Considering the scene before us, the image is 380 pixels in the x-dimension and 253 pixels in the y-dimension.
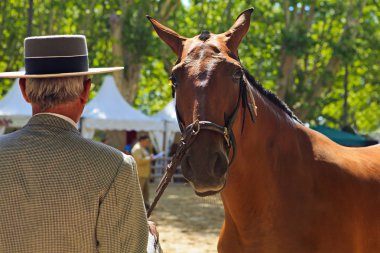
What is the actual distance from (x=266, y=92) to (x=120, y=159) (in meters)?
1.95

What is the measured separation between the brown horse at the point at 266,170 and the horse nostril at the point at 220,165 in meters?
0.07

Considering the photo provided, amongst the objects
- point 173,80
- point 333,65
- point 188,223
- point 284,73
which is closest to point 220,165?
point 173,80

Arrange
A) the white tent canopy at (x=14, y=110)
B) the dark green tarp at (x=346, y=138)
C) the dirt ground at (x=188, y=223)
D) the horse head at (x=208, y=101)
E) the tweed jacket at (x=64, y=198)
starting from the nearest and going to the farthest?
the tweed jacket at (x=64, y=198)
the horse head at (x=208, y=101)
the dirt ground at (x=188, y=223)
the white tent canopy at (x=14, y=110)
the dark green tarp at (x=346, y=138)

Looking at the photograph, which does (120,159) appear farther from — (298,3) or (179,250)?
(298,3)

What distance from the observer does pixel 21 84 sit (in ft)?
7.41

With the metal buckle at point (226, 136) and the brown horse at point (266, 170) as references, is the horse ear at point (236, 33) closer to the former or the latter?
the brown horse at point (266, 170)

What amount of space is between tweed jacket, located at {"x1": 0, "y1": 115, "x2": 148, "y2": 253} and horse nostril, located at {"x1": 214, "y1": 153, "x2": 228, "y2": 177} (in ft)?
3.45

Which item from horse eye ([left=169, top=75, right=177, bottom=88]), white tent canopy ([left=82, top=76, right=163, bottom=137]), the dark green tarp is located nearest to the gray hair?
horse eye ([left=169, top=75, right=177, bottom=88])

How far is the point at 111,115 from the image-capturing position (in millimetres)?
18297

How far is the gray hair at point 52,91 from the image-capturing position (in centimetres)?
215

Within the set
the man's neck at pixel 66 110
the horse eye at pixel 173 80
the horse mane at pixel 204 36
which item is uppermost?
the horse mane at pixel 204 36

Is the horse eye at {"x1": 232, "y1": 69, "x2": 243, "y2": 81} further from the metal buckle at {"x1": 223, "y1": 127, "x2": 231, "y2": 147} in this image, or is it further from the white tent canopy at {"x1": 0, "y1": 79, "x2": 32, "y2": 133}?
the white tent canopy at {"x1": 0, "y1": 79, "x2": 32, "y2": 133}

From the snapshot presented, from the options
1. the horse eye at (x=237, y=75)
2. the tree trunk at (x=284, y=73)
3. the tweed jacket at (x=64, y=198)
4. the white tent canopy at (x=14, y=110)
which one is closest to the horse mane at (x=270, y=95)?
the horse eye at (x=237, y=75)

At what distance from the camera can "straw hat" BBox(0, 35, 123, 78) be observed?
2172 millimetres
